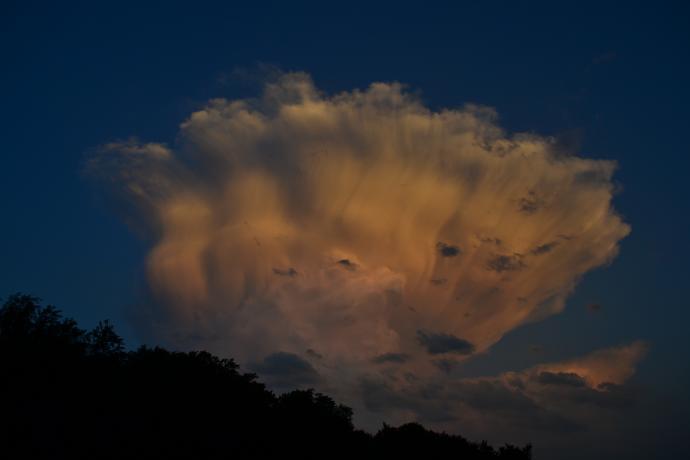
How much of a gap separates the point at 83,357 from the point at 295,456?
34.5 metres

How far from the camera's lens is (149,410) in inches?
3100

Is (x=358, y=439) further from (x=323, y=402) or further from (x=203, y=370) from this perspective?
(x=203, y=370)

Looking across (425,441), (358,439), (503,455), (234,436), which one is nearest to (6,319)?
(234,436)

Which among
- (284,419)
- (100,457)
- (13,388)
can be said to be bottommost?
(100,457)

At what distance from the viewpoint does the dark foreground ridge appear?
56031 millimetres

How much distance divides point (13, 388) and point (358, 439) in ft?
177

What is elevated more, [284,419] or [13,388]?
[284,419]

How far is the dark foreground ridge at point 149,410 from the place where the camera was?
56.0 metres

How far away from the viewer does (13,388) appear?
75250mm

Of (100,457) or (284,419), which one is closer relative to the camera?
(100,457)

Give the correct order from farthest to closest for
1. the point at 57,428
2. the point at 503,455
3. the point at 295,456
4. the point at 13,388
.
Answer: the point at 503,455 < the point at 295,456 < the point at 13,388 < the point at 57,428

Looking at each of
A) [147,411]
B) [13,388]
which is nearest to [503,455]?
[147,411]

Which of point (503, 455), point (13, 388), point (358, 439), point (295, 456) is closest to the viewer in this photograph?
point (13, 388)

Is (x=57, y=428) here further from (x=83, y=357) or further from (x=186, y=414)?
(x=83, y=357)
